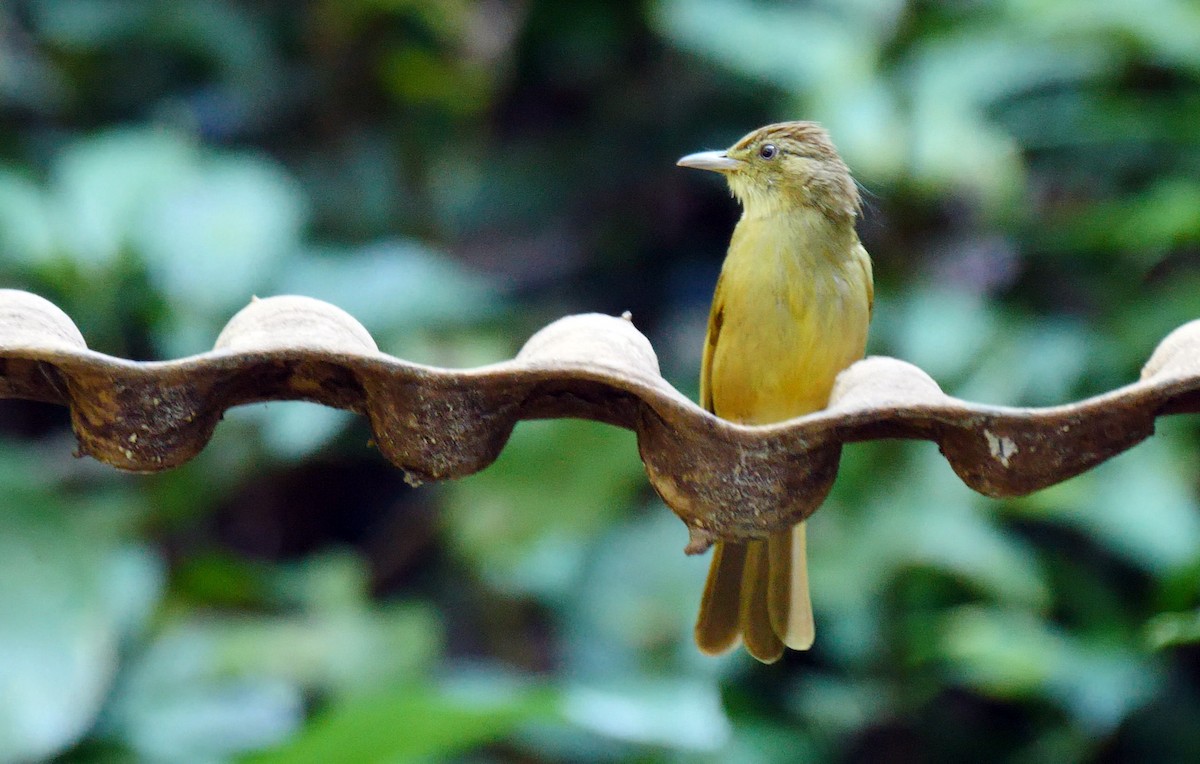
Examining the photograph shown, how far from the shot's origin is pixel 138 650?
11.7ft

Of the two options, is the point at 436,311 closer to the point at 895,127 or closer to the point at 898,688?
the point at 895,127

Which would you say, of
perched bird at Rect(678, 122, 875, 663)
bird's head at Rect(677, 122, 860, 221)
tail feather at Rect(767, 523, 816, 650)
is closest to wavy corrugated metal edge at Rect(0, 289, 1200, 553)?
tail feather at Rect(767, 523, 816, 650)

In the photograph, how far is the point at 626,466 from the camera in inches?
150

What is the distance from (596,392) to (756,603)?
2.05 feet

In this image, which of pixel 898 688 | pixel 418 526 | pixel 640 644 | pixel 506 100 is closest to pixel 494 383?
pixel 640 644

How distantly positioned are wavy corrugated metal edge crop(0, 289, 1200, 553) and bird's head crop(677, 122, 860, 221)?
0.91 metres

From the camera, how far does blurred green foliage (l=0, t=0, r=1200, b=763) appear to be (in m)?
3.38

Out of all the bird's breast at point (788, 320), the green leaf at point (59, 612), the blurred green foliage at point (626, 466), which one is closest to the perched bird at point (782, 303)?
the bird's breast at point (788, 320)

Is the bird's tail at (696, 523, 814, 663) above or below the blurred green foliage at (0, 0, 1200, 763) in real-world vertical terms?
below

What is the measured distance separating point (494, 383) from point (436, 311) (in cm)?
274

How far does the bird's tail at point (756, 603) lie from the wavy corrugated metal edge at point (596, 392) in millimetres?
489

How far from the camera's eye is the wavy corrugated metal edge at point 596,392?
114cm

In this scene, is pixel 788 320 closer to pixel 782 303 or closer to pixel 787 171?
pixel 782 303

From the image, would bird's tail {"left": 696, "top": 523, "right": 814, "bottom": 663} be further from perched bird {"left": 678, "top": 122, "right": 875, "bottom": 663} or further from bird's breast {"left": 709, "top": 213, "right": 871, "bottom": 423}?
bird's breast {"left": 709, "top": 213, "right": 871, "bottom": 423}
